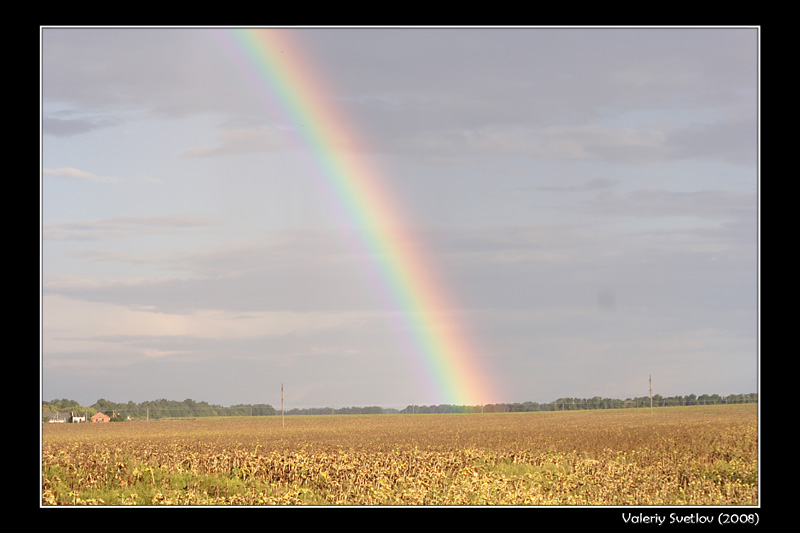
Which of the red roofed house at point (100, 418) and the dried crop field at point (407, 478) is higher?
the dried crop field at point (407, 478)

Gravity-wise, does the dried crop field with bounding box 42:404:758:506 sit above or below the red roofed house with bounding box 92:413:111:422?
above

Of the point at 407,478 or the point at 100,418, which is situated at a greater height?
the point at 407,478

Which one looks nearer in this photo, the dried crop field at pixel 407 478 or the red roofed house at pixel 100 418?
the dried crop field at pixel 407 478

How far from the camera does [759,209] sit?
37.6ft

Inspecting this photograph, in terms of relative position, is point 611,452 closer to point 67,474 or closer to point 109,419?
point 67,474

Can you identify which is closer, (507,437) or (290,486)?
(290,486)

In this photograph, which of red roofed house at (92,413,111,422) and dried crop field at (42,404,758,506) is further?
red roofed house at (92,413,111,422)

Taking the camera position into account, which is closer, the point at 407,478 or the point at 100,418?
the point at 407,478

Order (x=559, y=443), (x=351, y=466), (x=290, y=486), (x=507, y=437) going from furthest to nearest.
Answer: (x=507, y=437) < (x=559, y=443) < (x=351, y=466) < (x=290, y=486)

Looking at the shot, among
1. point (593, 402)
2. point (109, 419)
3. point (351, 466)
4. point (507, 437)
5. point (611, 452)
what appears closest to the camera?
point (351, 466)

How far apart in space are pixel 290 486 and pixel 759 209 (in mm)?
11211
